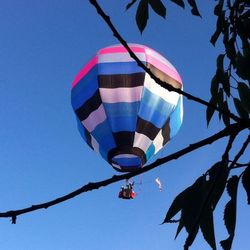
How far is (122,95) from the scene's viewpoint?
17234 mm

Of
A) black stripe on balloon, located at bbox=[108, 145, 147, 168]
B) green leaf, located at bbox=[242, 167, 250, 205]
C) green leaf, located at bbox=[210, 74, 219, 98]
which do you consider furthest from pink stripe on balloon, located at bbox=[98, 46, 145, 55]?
green leaf, located at bbox=[242, 167, 250, 205]

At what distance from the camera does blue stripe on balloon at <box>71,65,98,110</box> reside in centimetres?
1781

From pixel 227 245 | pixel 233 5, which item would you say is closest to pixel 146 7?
pixel 233 5

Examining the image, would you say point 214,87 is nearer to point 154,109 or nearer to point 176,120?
point 154,109

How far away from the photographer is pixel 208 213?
67.5 inches

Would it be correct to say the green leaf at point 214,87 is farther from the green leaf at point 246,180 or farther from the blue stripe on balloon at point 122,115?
the blue stripe on balloon at point 122,115

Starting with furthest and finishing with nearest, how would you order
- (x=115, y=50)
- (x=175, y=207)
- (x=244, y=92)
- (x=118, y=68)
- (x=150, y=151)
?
(x=150, y=151) < (x=115, y=50) < (x=118, y=68) < (x=244, y=92) < (x=175, y=207)

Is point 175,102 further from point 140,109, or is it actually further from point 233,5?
point 233,5

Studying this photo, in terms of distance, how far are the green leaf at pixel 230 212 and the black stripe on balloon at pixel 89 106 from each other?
50.9ft

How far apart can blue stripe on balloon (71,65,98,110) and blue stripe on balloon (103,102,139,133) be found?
96cm

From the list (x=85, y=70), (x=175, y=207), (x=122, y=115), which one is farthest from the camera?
(x=85, y=70)

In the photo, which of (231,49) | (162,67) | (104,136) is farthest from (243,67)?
(162,67)

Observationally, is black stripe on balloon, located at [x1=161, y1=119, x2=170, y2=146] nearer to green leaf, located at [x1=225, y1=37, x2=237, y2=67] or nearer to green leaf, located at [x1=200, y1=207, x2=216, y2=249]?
green leaf, located at [x1=225, y1=37, x2=237, y2=67]

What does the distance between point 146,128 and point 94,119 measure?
1.81 m
